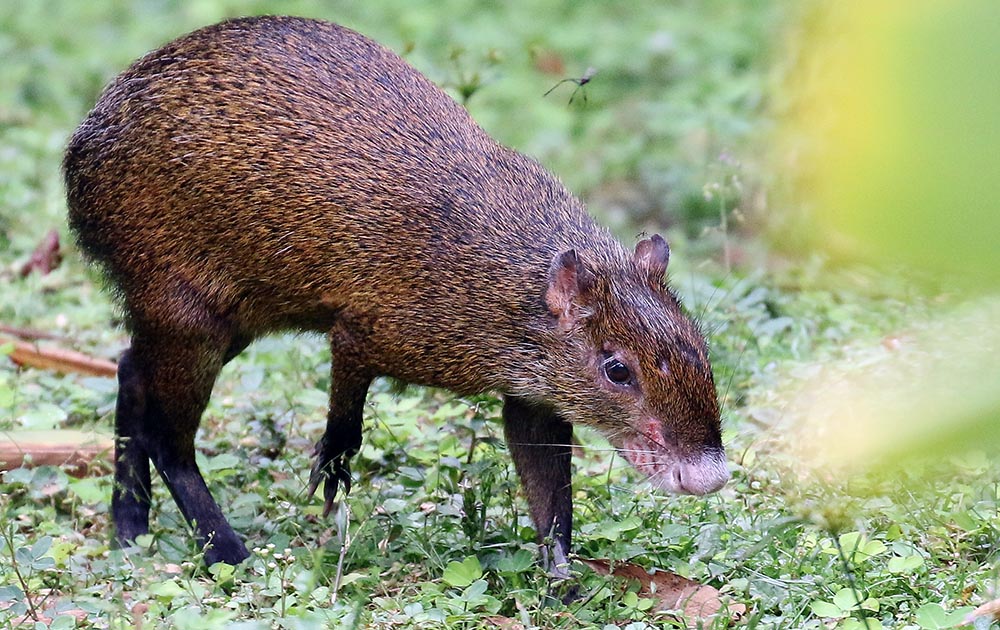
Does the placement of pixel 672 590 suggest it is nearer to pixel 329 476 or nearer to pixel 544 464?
pixel 544 464

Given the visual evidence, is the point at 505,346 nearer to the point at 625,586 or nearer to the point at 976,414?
the point at 625,586

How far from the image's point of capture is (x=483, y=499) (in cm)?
385

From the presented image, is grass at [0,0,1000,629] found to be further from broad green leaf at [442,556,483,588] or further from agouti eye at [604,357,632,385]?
agouti eye at [604,357,632,385]

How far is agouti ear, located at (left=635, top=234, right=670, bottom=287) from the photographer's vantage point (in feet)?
12.2

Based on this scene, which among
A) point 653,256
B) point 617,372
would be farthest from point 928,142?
point 653,256

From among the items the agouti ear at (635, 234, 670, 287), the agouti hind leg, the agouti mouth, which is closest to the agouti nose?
the agouti mouth

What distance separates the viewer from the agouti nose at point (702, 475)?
10.4 feet

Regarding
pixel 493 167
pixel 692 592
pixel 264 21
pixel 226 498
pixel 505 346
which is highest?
pixel 264 21

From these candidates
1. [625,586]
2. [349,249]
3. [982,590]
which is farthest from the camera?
[349,249]

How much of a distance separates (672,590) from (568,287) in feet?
2.87

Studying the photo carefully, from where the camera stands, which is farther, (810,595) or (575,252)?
(575,252)

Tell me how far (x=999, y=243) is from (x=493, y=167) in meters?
3.63

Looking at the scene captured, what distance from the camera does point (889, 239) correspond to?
1.20ft

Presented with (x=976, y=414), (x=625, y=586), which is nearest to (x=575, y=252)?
(x=625, y=586)
